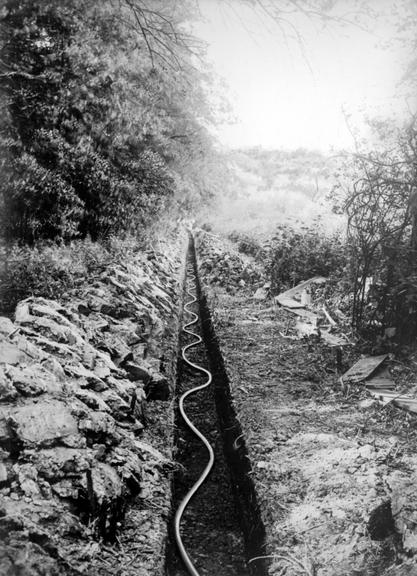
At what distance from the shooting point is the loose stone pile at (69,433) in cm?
208

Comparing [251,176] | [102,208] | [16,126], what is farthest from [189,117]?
[251,176]

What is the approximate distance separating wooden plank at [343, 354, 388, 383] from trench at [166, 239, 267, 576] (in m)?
1.46

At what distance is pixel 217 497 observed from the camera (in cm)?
336

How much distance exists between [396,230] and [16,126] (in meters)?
5.24

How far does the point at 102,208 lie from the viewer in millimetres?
7023

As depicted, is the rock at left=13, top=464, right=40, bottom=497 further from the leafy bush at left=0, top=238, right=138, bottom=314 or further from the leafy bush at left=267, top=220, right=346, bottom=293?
the leafy bush at left=267, top=220, right=346, bottom=293

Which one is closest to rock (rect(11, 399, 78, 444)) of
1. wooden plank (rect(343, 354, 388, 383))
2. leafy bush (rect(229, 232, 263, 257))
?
wooden plank (rect(343, 354, 388, 383))

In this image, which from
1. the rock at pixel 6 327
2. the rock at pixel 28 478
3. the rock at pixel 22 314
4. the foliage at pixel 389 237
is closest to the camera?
the rock at pixel 28 478

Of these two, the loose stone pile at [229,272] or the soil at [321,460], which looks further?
the loose stone pile at [229,272]

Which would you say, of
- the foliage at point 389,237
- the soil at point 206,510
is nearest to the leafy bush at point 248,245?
the foliage at point 389,237

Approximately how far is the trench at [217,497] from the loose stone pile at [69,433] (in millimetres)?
318

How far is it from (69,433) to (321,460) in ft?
6.57

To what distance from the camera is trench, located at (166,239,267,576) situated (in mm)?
2736

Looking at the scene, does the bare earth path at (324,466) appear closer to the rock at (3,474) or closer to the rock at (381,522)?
the rock at (381,522)
